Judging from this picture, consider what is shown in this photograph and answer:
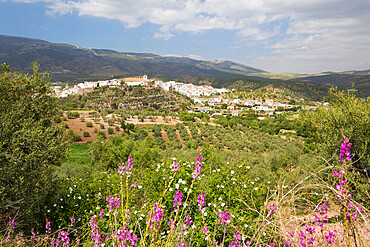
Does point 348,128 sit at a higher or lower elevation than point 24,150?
higher

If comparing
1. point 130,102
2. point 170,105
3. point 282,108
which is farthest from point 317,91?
point 130,102

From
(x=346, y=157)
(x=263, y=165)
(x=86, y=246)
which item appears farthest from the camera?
(x=263, y=165)

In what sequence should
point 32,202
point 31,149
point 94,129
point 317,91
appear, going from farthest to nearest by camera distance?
point 317,91, point 94,129, point 31,149, point 32,202

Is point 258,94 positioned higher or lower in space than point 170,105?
higher

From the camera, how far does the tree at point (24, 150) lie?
17.2 ft

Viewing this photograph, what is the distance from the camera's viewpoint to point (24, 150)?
6.16 m

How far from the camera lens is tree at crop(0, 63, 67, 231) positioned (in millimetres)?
5234

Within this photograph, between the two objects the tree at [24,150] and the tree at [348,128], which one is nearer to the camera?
the tree at [24,150]

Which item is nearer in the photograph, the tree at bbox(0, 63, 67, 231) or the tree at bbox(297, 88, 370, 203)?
the tree at bbox(0, 63, 67, 231)

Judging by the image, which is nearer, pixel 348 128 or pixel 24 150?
pixel 24 150

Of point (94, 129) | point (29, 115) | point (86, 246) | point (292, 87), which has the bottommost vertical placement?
point (94, 129)

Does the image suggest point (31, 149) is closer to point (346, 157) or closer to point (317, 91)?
point (346, 157)

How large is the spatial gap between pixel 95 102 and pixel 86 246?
316 feet

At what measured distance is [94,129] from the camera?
44438 mm
